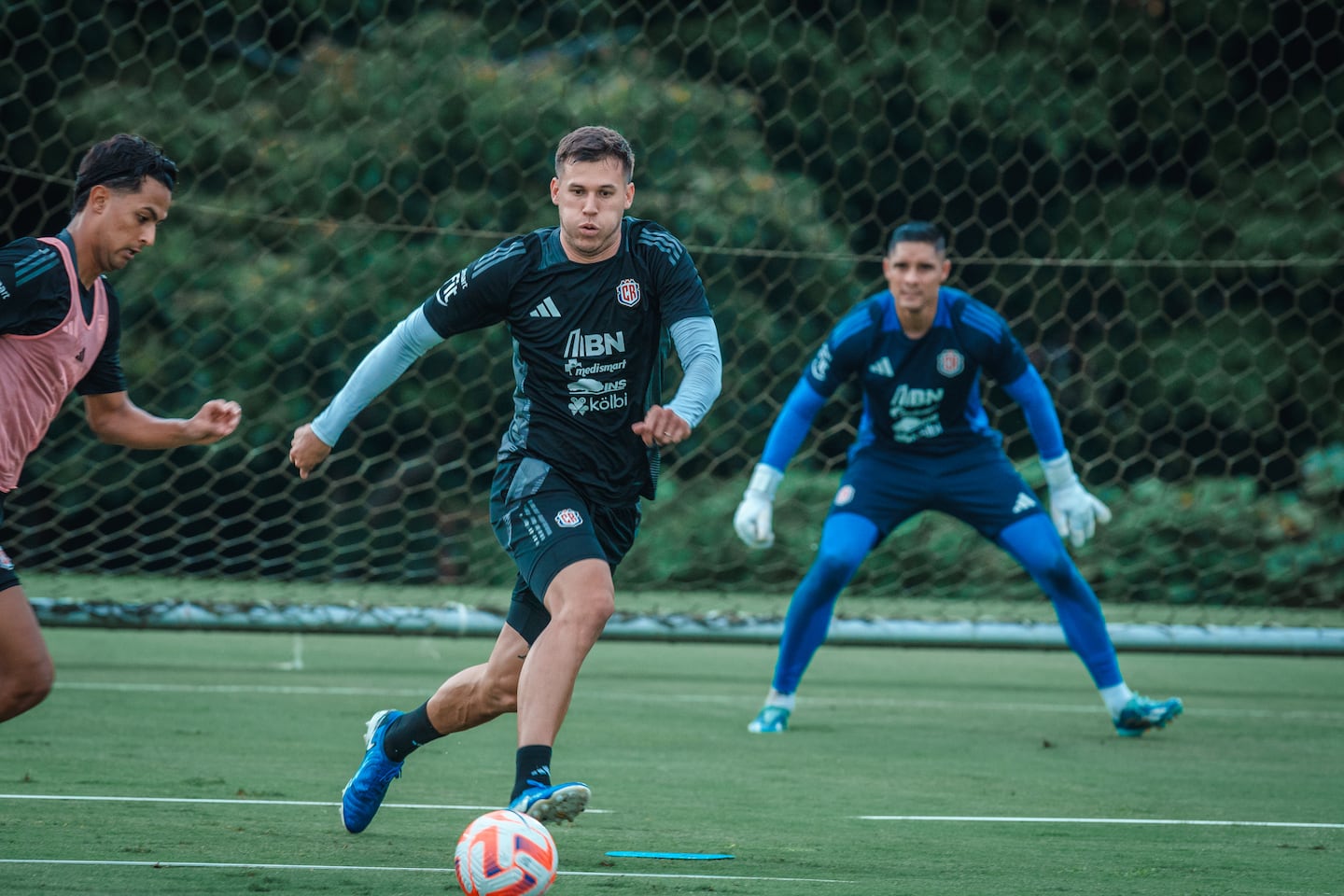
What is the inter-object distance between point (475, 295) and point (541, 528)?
2.19 ft

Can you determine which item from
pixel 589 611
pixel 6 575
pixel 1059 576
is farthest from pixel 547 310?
pixel 1059 576

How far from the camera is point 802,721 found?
747cm

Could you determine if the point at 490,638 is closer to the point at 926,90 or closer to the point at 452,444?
the point at 452,444

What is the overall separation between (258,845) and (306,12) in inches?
464

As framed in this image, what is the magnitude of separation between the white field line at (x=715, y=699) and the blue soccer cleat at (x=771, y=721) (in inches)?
34.2

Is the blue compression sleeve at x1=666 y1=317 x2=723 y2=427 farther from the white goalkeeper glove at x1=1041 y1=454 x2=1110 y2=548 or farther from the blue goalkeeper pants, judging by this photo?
the white goalkeeper glove at x1=1041 y1=454 x2=1110 y2=548

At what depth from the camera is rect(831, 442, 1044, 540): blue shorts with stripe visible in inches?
288

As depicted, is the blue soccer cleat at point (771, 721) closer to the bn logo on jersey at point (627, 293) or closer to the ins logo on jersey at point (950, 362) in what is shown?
the ins logo on jersey at point (950, 362)

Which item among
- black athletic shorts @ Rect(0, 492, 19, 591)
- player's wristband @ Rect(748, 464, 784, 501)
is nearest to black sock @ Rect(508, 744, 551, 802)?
black athletic shorts @ Rect(0, 492, 19, 591)

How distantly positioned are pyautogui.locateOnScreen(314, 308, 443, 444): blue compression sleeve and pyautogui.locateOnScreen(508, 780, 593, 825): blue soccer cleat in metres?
1.17

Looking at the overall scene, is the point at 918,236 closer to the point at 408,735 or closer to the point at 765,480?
the point at 765,480

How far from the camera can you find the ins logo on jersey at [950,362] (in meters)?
7.30

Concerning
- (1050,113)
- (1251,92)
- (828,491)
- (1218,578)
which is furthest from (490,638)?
(1251,92)

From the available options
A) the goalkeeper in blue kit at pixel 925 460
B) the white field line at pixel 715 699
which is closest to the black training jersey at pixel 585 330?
the goalkeeper in blue kit at pixel 925 460
